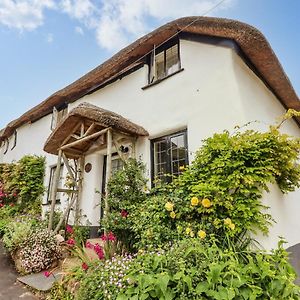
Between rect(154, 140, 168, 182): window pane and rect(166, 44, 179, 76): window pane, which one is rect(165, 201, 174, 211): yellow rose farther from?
rect(166, 44, 179, 76): window pane

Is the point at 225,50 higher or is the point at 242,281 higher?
the point at 225,50

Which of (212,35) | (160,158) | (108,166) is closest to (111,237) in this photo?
(108,166)

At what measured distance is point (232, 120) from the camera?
4527mm

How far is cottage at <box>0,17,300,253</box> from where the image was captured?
4.77 m

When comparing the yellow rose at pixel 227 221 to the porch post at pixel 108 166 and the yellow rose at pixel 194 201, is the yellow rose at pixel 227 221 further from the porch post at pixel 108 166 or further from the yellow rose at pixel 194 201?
the porch post at pixel 108 166

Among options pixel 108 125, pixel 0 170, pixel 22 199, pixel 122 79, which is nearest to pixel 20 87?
pixel 0 170

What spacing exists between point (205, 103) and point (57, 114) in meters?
6.81

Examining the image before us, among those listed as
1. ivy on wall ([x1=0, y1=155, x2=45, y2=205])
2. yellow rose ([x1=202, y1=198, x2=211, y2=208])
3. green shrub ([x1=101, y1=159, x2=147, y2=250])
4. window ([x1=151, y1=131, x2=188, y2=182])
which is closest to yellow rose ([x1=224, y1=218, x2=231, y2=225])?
yellow rose ([x1=202, y1=198, x2=211, y2=208])

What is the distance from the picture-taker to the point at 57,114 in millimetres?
9547

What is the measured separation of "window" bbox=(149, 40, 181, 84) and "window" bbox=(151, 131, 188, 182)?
168cm

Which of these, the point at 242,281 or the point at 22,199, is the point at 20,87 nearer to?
the point at 22,199

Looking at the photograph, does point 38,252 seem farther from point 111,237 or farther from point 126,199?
point 126,199

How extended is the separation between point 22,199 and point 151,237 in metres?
8.34

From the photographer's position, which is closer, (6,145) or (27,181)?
(27,181)
